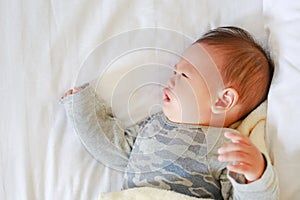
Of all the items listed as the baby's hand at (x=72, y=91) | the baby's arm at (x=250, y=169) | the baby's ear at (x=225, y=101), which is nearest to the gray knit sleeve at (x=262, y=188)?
the baby's arm at (x=250, y=169)

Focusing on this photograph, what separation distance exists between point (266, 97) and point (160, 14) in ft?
0.81

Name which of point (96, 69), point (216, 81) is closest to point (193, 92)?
point (216, 81)

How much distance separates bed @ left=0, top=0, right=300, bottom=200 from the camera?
1015mm

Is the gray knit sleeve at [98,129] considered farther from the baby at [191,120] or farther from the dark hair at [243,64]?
the dark hair at [243,64]

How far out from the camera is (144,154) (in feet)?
3.42

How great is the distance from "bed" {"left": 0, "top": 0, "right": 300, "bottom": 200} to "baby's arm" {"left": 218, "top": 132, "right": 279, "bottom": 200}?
0.21 ft

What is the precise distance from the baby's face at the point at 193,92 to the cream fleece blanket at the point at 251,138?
69mm

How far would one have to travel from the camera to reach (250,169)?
0.89 m

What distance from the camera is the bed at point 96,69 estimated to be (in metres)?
1.01

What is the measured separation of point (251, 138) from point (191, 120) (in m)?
0.11

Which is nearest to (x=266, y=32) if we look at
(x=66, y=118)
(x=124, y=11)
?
(x=124, y=11)

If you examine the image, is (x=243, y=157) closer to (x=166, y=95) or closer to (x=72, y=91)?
(x=166, y=95)

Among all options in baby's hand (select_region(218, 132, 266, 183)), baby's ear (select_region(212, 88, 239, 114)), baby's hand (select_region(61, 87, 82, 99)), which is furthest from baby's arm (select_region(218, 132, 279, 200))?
baby's hand (select_region(61, 87, 82, 99))

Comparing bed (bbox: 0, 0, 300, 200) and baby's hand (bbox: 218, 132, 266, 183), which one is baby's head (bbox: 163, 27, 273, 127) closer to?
bed (bbox: 0, 0, 300, 200)
